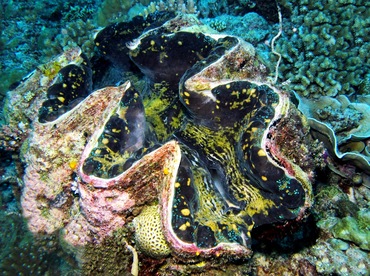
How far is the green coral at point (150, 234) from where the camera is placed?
66.7 inches

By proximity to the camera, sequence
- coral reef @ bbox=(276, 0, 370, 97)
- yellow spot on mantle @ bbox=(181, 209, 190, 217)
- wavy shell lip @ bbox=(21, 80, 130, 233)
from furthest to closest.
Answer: coral reef @ bbox=(276, 0, 370, 97), wavy shell lip @ bbox=(21, 80, 130, 233), yellow spot on mantle @ bbox=(181, 209, 190, 217)

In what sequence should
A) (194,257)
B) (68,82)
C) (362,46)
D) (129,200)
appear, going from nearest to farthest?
1. (194,257)
2. (129,200)
3. (68,82)
4. (362,46)

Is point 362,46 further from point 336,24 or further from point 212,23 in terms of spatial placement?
point 212,23

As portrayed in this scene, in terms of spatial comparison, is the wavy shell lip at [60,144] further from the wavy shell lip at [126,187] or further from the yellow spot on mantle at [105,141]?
the wavy shell lip at [126,187]

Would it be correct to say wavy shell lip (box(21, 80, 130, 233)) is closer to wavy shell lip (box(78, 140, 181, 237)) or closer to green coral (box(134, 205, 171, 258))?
wavy shell lip (box(78, 140, 181, 237))

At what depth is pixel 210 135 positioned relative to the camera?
7.05 ft

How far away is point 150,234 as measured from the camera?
1718 mm

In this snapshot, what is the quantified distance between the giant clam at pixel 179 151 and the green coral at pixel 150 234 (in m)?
0.06

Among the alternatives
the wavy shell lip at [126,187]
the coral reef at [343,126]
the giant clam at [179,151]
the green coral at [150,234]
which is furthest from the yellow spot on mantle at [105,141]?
the coral reef at [343,126]

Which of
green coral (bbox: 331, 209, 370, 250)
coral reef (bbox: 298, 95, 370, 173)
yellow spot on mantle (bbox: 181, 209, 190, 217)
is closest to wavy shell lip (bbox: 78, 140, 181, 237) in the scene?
yellow spot on mantle (bbox: 181, 209, 190, 217)

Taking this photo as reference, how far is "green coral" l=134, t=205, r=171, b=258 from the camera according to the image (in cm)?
169

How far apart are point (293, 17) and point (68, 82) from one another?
3455 mm

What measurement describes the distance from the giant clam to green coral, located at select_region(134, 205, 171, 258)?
6 cm

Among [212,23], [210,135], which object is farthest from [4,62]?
[210,135]
